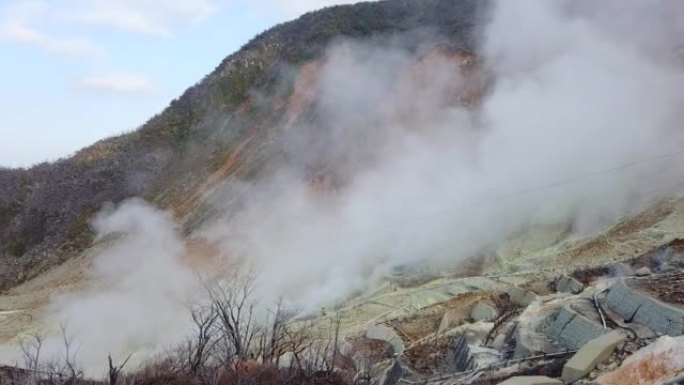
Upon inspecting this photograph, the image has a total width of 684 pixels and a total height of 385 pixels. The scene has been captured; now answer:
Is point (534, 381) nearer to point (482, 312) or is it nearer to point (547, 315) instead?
point (547, 315)

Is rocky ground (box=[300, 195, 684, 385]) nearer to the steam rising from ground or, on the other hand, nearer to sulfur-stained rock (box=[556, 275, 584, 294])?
sulfur-stained rock (box=[556, 275, 584, 294])

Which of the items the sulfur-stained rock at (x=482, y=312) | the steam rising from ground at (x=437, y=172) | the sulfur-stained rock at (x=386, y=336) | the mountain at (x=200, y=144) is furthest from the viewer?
the mountain at (x=200, y=144)

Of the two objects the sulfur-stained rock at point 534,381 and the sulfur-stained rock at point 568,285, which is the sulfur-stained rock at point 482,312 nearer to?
the sulfur-stained rock at point 568,285

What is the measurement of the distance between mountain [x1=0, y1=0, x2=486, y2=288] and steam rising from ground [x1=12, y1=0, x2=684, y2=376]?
164cm

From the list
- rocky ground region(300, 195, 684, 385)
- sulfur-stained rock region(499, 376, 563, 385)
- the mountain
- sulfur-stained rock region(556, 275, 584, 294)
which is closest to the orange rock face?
rocky ground region(300, 195, 684, 385)

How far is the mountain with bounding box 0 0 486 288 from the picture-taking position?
32281 mm

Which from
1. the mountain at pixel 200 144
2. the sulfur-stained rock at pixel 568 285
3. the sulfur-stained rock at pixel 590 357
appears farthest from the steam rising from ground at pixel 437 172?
the sulfur-stained rock at pixel 590 357

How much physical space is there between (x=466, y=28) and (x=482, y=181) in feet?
42.4

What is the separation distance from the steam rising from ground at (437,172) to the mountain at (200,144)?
64.6 inches

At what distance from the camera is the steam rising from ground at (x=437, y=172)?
22.2m

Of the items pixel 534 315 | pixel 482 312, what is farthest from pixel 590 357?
pixel 482 312

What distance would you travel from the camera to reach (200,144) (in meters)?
35.7

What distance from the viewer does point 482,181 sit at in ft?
82.6

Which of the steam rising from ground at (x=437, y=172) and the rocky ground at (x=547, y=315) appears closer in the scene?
the rocky ground at (x=547, y=315)
